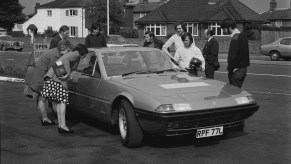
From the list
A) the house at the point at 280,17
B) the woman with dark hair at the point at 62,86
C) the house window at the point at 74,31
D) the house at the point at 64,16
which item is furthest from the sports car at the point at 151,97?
the house at the point at 280,17

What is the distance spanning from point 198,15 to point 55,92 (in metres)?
49.8

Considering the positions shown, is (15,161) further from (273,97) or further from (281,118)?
(273,97)

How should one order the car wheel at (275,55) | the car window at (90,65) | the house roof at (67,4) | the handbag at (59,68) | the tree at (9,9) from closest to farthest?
1. the handbag at (59,68)
2. the car window at (90,65)
3. the tree at (9,9)
4. the car wheel at (275,55)
5. the house roof at (67,4)

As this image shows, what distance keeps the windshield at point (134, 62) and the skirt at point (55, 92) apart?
0.78 metres

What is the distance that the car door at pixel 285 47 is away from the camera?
2852cm

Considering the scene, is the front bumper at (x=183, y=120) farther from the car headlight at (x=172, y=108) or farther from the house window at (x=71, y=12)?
the house window at (x=71, y=12)

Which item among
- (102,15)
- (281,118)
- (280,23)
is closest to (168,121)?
(281,118)

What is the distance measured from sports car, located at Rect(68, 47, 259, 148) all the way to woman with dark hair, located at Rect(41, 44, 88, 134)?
0.41 m

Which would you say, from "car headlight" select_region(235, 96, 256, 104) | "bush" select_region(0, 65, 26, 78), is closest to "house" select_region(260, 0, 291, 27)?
"bush" select_region(0, 65, 26, 78)

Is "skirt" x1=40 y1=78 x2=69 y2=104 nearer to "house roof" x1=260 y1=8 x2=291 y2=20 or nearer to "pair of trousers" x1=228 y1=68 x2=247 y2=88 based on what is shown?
"pair of trousers" x1=228 y1=68 x2=247 y2=88

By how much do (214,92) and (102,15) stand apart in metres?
53.3

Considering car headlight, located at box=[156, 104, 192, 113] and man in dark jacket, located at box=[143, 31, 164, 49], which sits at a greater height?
man in dark jacket, located at box=[143, 31, 164, 49]

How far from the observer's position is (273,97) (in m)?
11.5

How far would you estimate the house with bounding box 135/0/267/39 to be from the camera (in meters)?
52.4
